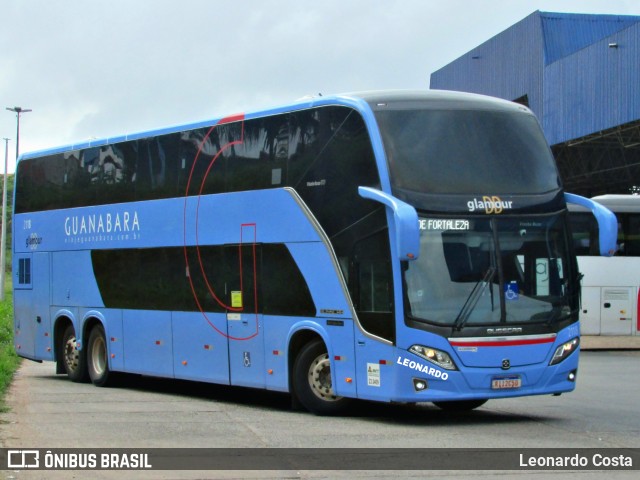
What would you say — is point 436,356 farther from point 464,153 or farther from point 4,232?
point 4,232

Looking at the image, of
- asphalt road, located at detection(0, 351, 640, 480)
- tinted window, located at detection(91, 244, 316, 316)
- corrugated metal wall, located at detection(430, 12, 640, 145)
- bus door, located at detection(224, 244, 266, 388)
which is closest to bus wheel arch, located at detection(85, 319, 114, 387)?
asphalt road, located at detection(0, 351, 640, 480)

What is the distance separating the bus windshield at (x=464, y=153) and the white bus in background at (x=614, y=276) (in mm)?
18577

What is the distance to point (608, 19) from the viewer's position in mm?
46312

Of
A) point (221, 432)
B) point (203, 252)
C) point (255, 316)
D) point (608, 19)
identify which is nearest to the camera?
point (221, 432)

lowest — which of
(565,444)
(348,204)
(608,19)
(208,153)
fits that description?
(565,444)

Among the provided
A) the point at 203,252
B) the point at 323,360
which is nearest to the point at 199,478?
the point at 323,360

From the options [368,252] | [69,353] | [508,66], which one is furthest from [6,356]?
[508,66]

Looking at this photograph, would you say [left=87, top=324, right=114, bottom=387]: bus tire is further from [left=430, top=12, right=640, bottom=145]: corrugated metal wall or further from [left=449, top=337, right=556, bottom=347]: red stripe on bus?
[left=430, top=12, right=640, bottom=145]: corrugated metal wall

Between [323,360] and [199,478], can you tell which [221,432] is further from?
[199,478]

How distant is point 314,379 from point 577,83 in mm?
28545

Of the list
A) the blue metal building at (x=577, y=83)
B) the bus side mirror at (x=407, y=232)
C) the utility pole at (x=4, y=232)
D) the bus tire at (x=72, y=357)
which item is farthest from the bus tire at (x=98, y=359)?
the utility pole at (x=4, y=232)

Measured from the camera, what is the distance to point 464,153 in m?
13.8

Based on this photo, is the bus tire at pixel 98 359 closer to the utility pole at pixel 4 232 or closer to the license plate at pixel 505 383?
the license plate at pixel 505 383

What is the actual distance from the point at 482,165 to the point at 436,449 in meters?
3.84
